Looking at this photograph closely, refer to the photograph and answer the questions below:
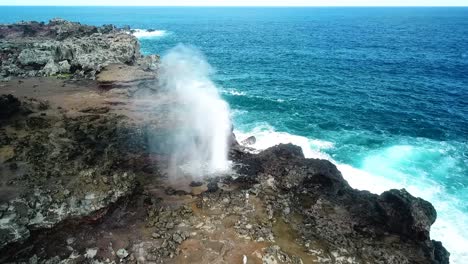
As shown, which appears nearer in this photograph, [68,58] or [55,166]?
[55,166]

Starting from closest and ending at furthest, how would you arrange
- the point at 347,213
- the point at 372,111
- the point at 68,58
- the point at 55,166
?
the point at 347,213
the point at 55,166
the point at 372,111
the point at 68,58

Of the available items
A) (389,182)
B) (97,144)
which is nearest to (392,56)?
(389,182)

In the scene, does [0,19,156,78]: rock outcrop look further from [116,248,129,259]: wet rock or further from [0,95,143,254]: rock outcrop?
[116,248,129,259]: wet rock

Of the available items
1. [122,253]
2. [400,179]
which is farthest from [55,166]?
[400,179]

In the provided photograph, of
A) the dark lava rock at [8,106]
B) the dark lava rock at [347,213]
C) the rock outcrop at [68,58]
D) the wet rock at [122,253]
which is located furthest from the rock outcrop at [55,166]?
the rock outcrop at [68,58]

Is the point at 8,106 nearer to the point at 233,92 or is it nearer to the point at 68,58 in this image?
the point at 68,58

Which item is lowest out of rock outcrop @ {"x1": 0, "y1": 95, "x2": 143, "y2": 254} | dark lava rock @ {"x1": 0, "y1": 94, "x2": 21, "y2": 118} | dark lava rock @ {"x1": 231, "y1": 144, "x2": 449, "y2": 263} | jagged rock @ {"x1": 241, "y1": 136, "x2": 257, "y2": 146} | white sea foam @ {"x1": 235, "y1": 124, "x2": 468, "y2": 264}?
white sea foam @ {"x1": 235, "y1": 124, "x2": 468, "y2": 264}

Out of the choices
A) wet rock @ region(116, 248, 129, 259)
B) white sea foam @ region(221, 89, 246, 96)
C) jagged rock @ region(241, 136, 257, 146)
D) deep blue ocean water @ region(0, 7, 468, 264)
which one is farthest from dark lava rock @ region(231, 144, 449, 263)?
white sea foam @ region(221, 89, 246, 96)

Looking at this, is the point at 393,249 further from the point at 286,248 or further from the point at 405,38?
the point at 405,38
